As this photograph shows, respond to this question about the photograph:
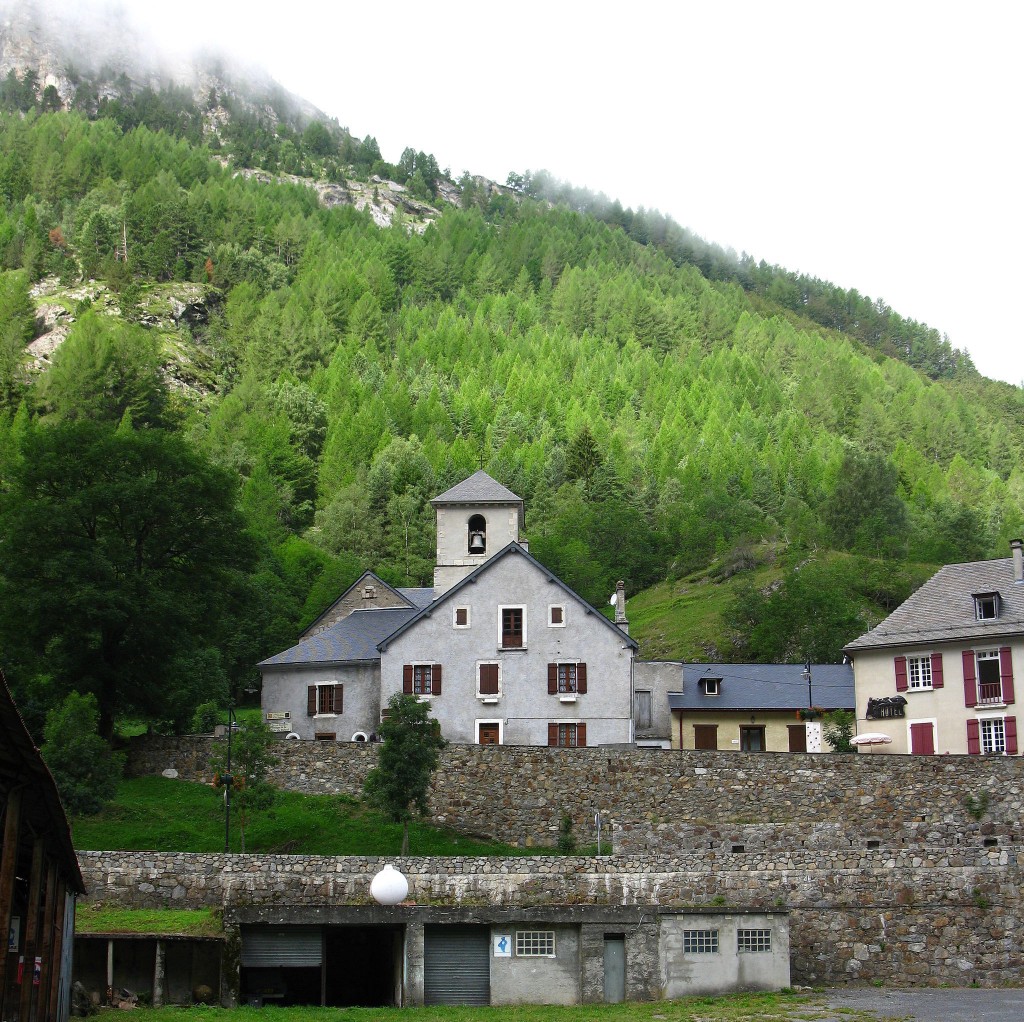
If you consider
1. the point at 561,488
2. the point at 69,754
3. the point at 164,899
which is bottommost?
the point at 164,899

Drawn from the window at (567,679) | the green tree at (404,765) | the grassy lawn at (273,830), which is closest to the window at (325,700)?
the window at (567,679)

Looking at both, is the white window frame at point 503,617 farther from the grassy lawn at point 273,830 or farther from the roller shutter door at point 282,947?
the roller shutter door at point 282,947

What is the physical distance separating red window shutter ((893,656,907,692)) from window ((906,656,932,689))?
138 millimetres

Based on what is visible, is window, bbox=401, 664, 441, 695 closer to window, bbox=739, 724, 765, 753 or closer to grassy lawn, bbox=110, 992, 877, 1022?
window, bbox=739, 724, 765, 753

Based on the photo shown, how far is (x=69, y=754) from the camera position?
41.1 meters

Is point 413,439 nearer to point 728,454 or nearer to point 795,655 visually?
point 728,454

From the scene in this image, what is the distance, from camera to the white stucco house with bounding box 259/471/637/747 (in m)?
53.6

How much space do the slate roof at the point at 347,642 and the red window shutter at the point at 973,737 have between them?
2206 cm

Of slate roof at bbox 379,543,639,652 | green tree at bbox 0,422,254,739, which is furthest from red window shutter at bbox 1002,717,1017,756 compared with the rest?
green tree at bbox 0,422,254,739

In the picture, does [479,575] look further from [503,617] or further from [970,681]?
[970,681]

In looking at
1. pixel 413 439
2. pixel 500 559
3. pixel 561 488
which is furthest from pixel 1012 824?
pixel 413 439

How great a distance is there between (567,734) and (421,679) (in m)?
6.18

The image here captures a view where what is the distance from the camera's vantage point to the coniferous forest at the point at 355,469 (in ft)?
173

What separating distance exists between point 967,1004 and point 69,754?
25.9m
